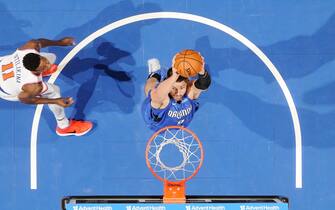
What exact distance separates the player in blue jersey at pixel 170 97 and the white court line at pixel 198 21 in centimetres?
75

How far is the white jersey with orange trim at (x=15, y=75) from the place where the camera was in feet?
19.3

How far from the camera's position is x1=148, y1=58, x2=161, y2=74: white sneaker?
6.80 m

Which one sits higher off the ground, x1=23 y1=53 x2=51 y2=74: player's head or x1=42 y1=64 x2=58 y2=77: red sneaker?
x1=42 y1=64 x2=58 y2=77: red sneaker

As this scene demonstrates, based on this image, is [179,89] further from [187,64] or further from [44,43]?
[44,43]

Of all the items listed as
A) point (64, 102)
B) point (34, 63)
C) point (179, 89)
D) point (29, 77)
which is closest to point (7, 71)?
point (29, 77)

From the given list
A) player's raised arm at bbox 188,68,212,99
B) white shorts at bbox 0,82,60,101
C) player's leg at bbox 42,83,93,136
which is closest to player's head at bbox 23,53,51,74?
white shorts at bbox 0,82,60,101

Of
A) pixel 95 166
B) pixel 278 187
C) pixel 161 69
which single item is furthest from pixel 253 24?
pixel 95 166

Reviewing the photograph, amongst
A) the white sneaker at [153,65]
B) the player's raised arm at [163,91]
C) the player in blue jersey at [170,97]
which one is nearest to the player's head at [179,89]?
the player in blue jersey at [170,97]

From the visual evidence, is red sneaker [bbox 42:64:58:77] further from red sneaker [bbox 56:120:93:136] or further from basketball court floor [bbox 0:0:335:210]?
red sneaker [bbox 56:120:93:136]

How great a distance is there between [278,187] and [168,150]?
1754 mm

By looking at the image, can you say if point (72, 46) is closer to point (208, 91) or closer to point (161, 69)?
point (161, 69)

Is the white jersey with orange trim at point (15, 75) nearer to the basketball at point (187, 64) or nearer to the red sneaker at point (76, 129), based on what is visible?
the red sneaker at point (76, 129)

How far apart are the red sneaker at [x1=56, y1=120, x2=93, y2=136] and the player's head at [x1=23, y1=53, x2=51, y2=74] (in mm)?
1283

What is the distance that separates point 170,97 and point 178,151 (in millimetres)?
1020
